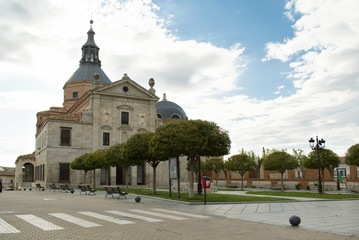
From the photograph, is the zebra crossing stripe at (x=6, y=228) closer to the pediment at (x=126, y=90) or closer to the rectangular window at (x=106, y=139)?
the rectangular window at (x=106, y=139)

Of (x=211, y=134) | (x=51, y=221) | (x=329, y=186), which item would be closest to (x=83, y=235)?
(x=51, y=221)

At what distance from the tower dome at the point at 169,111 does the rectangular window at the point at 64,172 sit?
22.6 m

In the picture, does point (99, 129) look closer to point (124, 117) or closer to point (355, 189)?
point (124, 117)

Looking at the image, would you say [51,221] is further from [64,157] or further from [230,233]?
[64,157]

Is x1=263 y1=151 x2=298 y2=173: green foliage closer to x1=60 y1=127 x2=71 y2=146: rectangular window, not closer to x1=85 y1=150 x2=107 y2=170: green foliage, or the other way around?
x1=85 y1=150 x2=107 y2=170: green foliage

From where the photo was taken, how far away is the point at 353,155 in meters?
29.0

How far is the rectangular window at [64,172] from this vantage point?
4200 cm

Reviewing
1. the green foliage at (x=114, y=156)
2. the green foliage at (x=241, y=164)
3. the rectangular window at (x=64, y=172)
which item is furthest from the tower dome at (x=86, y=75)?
the green foliage at (x=241, y=164)

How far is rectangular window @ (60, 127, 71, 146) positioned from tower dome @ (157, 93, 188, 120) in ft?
69.3

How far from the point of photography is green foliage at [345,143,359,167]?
28766 mm

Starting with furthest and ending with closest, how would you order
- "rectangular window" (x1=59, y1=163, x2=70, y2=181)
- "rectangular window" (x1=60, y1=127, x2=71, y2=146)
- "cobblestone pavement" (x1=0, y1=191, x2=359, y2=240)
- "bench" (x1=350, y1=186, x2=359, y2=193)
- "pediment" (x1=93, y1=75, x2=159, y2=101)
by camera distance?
"pediment" (x1=93, y1=75, x2=159, y2=101)
"rectangular window" (x1=60, y1=127, x2=71, y2=146)
"rectangular window" (x1=59, y1=163, x2=70, y2=181)
"bench" (x1=350, y1=186, x2=359, y2=193)
"cobblestone pavement" (x1=0, y1=191, x2=359, y2=240)

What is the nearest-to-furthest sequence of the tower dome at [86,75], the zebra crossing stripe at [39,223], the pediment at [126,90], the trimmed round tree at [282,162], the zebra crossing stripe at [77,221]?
the zebra crossing stripe at [39,223]
the zebra crossing stripe at [77,221]
the trimmed round tree at [282,162]
the pediment at [126,90]
the tower dome at [86,75]

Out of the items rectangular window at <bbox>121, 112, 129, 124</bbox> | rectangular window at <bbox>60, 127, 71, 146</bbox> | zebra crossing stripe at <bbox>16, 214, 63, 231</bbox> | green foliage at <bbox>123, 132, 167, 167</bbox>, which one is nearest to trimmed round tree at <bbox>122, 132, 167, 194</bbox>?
green foliage at <bbox>123, 132, 167, 167</bbox>

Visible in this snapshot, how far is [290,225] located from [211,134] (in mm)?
10280
